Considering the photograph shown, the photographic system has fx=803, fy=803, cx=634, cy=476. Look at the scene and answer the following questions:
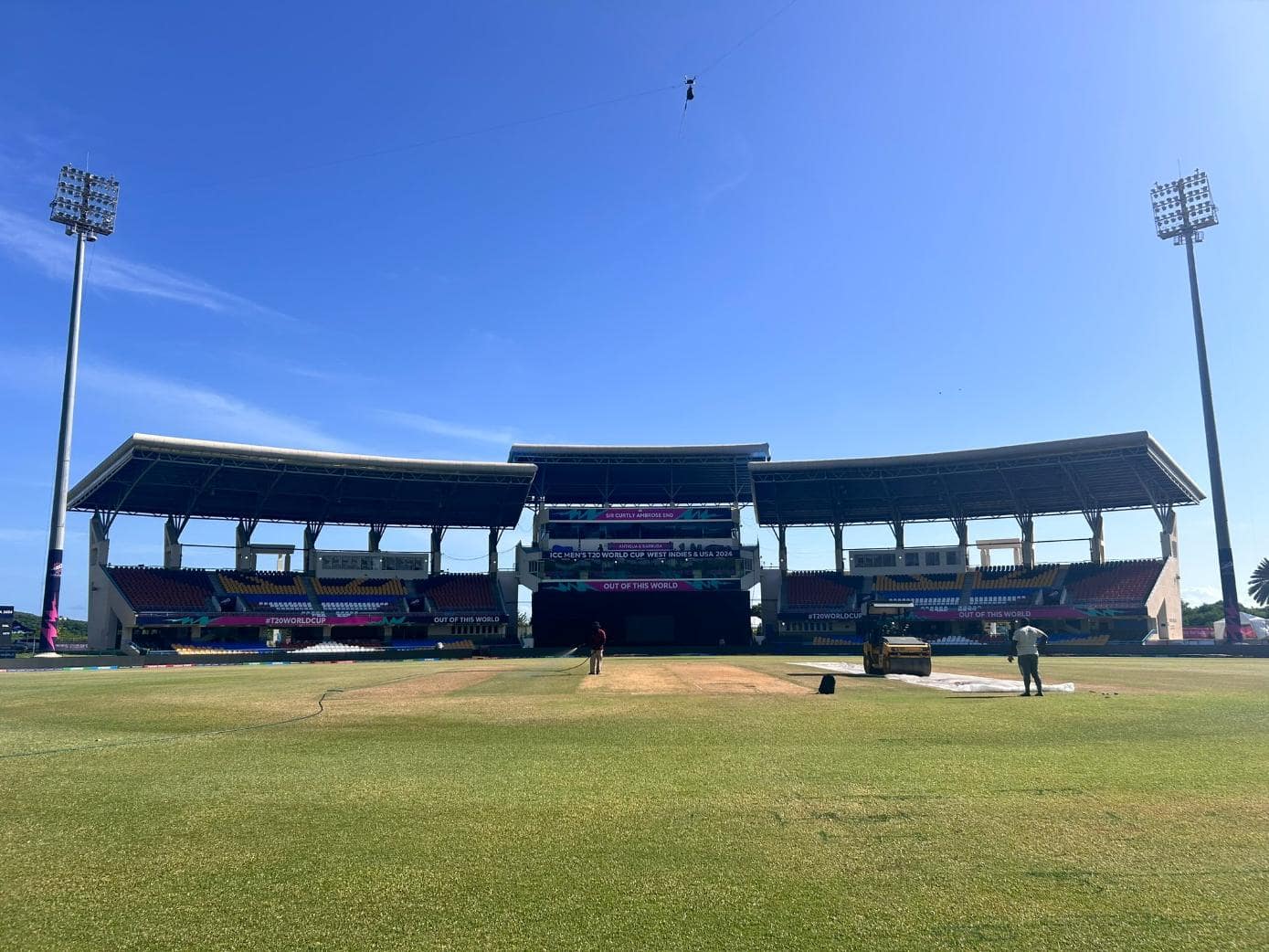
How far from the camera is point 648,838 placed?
20.5ft

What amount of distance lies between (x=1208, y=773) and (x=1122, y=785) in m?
1.32

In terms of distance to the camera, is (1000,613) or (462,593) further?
(462,593)

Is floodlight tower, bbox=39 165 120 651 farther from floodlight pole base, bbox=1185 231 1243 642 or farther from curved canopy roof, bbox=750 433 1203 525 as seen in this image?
floodlight pole base, bbox=1185 231 1243 642

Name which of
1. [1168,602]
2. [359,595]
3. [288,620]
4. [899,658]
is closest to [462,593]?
[359,595]

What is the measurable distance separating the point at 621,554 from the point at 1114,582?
44.7m

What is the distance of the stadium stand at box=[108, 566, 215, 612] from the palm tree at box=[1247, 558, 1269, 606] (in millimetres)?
147835

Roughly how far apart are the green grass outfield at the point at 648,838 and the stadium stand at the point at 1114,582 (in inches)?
2617

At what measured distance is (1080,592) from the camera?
72.7 m

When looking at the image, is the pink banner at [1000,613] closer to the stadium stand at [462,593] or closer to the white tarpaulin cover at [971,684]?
the stadium stand at [462,593]

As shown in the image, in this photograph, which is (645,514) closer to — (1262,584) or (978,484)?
(978,484)

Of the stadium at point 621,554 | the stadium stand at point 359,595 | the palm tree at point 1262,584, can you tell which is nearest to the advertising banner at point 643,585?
the stadium at point 621,554

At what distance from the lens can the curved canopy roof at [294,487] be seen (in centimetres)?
6650

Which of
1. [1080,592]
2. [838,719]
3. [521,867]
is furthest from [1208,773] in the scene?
[1080,592]

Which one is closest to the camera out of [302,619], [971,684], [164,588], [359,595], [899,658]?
[971,684]
